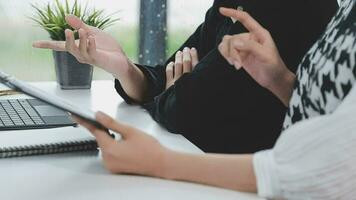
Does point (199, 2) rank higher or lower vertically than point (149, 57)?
higher

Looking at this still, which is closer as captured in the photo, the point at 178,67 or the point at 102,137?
the point at 102,137

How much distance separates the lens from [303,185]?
0.72 metres

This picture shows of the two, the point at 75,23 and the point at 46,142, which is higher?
the point at 75,23

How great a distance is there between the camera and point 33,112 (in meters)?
1.21

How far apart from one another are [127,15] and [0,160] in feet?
5.75

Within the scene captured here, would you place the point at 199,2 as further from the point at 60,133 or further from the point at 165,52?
the point at 60,133

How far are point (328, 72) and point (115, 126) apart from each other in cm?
35

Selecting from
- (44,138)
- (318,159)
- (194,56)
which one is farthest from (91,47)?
(318,159)

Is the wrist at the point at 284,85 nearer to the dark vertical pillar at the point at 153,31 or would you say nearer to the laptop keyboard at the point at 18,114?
the laptop keyboard at the point at 18,114

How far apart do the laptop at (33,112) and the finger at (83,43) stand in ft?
0.56

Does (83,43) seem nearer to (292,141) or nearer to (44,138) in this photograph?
(44,138)

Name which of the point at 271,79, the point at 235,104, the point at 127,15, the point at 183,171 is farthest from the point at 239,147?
the point at 127,15

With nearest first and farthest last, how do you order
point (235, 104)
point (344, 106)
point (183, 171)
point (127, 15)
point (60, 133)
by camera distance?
point (344, 106)
point (183, 171)
point (60, 133)
point (235, 104)
point (127, 15)

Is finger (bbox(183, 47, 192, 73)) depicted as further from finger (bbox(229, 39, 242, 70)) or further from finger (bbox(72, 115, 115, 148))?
finger (bbox(72, 115, 115, 148))
